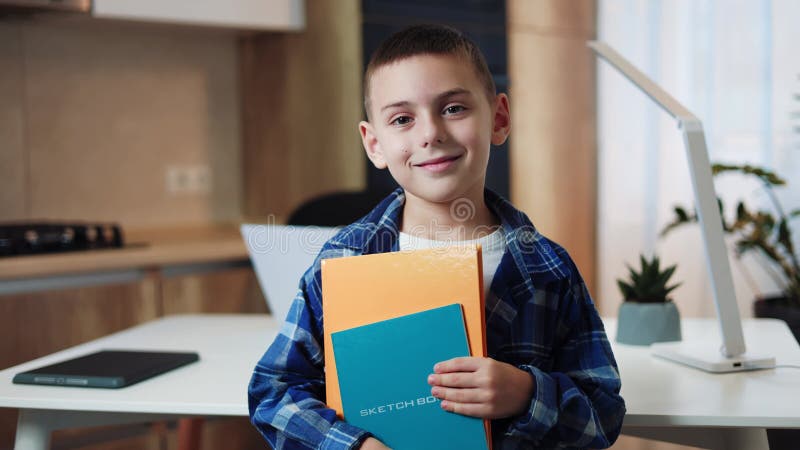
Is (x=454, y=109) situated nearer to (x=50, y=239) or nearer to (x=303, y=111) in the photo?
(x=50, y=239)

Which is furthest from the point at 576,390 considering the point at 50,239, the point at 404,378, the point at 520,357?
the point at 50,239

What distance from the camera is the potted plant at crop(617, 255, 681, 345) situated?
1478mm

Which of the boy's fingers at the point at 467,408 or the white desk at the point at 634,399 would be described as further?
the white desk at the point at 634,399

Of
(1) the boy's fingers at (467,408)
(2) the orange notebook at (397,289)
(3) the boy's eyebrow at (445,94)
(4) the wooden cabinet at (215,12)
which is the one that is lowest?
(1) the boy's fingers at (467,408)

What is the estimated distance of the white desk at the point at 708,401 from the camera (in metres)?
1.07

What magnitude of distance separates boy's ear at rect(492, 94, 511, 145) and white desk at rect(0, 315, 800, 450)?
40 cm

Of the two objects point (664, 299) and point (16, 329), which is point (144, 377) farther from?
point (16, 329)

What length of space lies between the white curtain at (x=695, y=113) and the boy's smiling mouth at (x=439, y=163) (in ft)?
7.27

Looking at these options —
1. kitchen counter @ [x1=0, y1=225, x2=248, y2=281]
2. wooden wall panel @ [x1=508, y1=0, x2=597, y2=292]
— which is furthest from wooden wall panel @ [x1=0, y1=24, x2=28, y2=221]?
wooden wall panel @ [x1=508, y1=0, x2=597, y2=292]

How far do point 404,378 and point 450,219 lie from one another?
21cm

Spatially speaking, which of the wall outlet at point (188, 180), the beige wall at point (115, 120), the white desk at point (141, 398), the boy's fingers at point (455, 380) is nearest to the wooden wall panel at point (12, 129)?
the beige wall at point (115, 120)

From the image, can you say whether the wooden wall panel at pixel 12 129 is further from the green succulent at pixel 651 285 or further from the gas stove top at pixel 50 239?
the green succulent at pixel 651 285

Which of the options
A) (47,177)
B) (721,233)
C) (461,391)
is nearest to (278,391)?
(461,391)

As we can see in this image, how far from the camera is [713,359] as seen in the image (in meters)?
1.31
